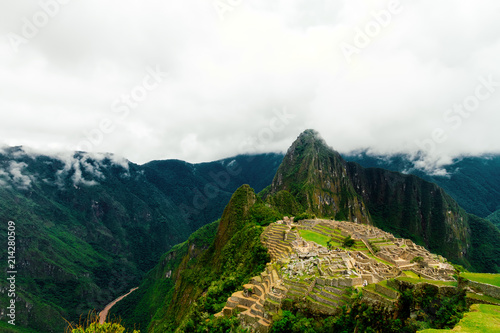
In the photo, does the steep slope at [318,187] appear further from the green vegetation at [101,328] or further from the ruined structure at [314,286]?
the green vegetation at [101,328]

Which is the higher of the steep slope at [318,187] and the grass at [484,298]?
the steep slope at [318,187]

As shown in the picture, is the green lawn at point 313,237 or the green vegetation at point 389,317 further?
the green lawn at point 313,237

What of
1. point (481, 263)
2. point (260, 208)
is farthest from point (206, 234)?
point (481, 263)

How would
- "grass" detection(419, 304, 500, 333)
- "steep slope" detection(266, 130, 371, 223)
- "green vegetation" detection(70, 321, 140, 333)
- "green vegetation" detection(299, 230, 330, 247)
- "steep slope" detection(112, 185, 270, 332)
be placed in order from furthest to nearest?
"steep slope" detection(266, 130, 371, 223)
"green vegetation" detection(299, 230, 330, 247)
"steep slope" detection(112, 185, 270, 332)
"green vegetation" detection(70, 321, 140, 333)
"grass" detection(419, 304, 500, 333)

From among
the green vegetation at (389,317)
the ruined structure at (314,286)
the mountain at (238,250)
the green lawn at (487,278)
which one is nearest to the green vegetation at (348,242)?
the mountain at (238,250)

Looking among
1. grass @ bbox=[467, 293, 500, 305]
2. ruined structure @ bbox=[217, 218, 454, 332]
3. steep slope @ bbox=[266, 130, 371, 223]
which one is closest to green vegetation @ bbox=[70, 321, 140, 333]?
ruined structure @ bbox=[217, 218, 454, 332]

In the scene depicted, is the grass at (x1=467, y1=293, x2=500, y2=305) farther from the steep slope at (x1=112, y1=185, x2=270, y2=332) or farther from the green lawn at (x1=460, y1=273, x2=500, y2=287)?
the steep slope at (x1=112, y1=185, x2=270, y2=332)

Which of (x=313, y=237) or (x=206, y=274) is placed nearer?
(x=313, y=237)

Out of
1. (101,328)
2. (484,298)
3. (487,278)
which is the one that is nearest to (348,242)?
(487,278)

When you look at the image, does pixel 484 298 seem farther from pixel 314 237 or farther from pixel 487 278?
pixel 314 237
